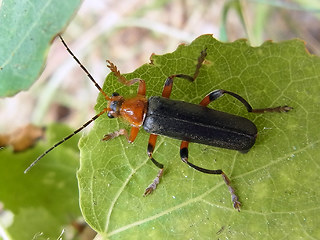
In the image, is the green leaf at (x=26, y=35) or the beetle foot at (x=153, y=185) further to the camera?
the beetle foot at (x=153, y=185)

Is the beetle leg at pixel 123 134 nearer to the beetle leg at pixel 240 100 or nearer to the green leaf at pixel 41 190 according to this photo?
the beetle leg at pixel 240 100

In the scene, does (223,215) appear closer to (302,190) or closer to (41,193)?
(302,190)

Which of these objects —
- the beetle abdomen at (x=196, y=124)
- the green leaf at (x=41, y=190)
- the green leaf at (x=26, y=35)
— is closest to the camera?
the green leaf at (x=26, y=35)

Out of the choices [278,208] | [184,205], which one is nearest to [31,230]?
[184,205]

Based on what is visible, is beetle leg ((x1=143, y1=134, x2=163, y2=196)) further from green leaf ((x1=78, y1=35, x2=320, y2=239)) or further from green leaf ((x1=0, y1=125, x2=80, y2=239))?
green leaf ((x1=0, y1=125, x2=80, y2=239))

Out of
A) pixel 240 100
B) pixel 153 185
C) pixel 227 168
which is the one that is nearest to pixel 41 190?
pixel 153 185

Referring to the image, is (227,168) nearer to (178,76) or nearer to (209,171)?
(209,171)

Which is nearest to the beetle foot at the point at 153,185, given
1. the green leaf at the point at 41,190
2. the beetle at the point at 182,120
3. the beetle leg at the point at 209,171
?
the beetle at the point at 182,120
